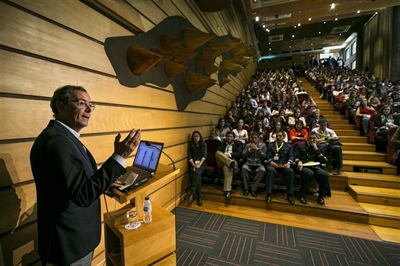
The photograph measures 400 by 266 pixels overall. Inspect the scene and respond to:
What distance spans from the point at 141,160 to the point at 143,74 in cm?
121

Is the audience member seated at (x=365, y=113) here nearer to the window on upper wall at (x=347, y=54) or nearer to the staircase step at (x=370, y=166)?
the staircase step at (x=370, y=166)

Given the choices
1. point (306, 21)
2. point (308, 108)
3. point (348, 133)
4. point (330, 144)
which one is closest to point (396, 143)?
point (330, 144)

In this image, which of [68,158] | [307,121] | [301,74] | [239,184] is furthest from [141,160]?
[301,74]

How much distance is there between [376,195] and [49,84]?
161 inches

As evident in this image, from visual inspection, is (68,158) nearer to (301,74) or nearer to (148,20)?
(148,20)

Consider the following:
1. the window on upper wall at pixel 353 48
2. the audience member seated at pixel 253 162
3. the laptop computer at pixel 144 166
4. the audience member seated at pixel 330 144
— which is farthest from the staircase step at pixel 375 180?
the window on upper wall at pixel 353 48

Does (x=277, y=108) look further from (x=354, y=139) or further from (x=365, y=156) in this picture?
(x=365, y=156)

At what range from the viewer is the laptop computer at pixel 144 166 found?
1.21 metres

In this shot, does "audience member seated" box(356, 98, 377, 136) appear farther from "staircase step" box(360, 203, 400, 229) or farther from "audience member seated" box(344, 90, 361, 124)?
"staircase step" box(360, 203, 400, 229)

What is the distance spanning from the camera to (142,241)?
1.12 meters

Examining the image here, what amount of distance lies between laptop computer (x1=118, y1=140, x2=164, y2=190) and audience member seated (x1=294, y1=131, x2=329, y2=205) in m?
2.60

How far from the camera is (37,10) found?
3.98 ft

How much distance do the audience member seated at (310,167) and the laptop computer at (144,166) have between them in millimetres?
2595

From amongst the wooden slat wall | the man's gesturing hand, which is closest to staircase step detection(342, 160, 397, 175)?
the wooden slat wall
